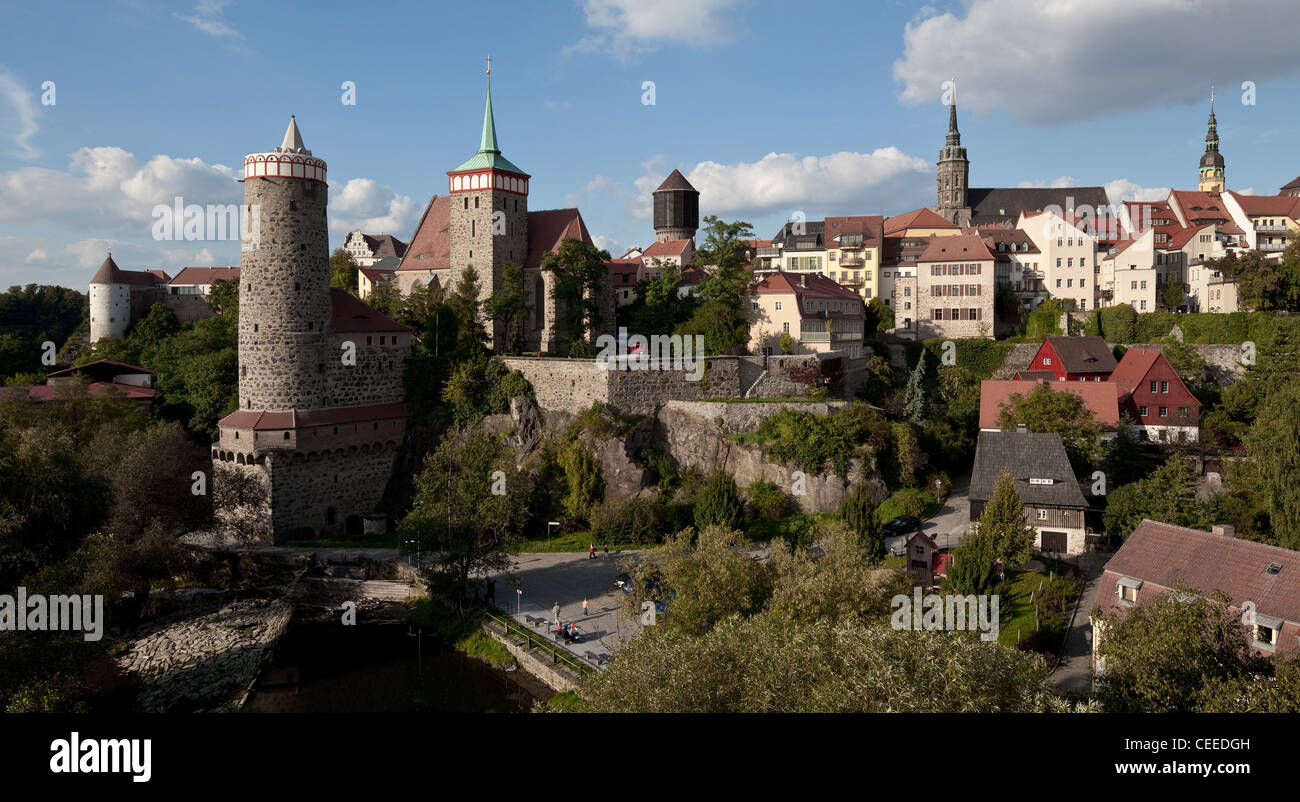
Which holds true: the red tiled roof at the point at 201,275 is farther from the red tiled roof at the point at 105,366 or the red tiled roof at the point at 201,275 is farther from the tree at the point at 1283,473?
the tree at the point at 1283,473

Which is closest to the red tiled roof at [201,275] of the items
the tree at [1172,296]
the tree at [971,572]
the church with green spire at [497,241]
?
the church with green spire at [497,241]

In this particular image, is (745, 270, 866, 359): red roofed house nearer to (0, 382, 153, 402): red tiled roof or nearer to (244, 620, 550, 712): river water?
(244, 620, 550, 712): river water

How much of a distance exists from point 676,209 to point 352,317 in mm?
38909

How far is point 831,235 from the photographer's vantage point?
199ft

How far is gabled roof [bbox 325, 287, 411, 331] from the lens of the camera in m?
38.6

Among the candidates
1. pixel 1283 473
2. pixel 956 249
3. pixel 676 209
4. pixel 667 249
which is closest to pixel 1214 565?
pixel 1283 473

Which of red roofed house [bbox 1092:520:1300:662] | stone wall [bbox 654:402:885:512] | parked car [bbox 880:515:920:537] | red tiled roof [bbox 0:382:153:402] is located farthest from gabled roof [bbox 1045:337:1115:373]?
red tiled roof [bbox 0:382:153:402]

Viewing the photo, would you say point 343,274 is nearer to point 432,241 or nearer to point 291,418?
point 432,241

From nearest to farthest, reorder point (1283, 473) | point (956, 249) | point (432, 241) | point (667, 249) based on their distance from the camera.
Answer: point (1283, 473) → point (432, 241) → point (956, 249) → point (667, 249)

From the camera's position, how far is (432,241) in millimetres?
49156

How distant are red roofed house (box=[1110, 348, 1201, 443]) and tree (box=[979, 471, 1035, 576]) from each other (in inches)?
665
